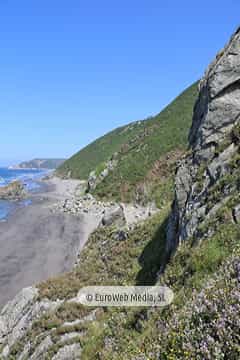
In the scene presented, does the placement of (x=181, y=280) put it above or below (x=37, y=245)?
above

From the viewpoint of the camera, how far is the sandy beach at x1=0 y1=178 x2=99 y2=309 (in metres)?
26.8

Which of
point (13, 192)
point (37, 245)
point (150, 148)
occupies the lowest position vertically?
point (37, 245)

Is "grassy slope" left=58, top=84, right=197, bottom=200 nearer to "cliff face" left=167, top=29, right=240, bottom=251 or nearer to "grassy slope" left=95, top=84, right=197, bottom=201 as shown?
"grassy slope" left=95, top=84, right=197, bottom=201

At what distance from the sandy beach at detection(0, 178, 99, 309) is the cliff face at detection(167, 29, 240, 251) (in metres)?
16.0

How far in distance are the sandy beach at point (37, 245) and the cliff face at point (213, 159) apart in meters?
16.0

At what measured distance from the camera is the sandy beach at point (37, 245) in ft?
87.9

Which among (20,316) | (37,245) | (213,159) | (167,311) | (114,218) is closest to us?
(167,311)

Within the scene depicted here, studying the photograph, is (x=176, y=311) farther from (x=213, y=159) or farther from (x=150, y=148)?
(x=150, y=148)

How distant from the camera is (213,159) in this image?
11703mm

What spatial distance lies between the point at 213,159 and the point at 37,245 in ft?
98.9

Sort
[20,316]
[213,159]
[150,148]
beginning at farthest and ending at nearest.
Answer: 1. [150,148]
2. [20,316]
3. [213,159]

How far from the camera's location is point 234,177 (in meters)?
9.08

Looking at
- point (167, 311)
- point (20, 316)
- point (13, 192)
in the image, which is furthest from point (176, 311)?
point (13, 192)

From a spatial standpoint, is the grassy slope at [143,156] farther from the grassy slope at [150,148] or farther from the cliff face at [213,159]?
the cliff face at [213,159]
